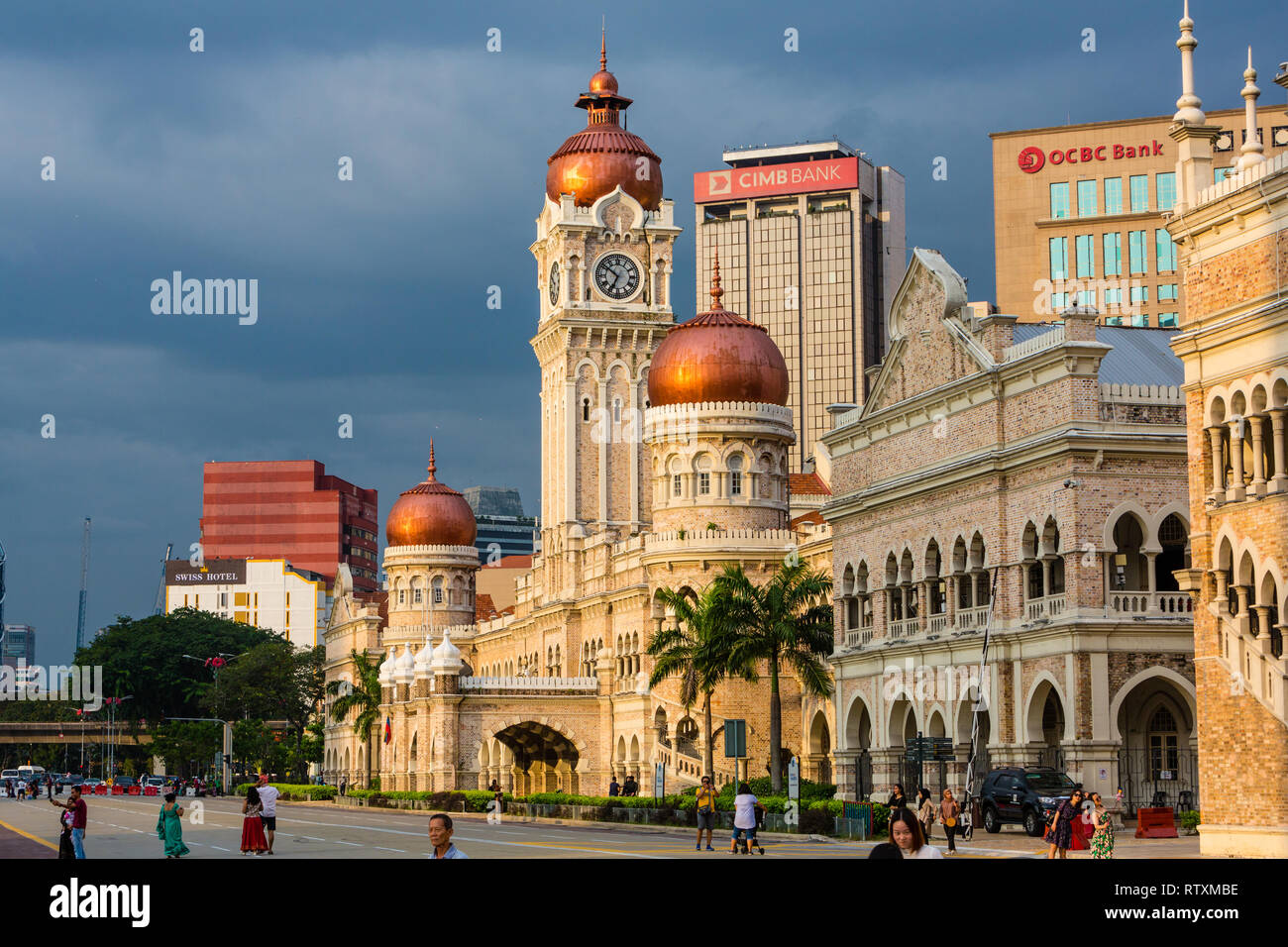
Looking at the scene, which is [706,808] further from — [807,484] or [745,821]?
[807,484]

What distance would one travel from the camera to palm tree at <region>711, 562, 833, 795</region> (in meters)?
60.8

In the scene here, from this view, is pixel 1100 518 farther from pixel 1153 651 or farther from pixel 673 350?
pixel 673 350

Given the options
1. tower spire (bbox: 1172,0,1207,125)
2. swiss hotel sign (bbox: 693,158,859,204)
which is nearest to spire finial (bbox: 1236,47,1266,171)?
tower spire (bbox: 1172,0,1207,125)

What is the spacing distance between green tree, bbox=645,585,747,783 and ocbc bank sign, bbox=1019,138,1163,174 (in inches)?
2331

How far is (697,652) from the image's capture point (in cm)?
6234

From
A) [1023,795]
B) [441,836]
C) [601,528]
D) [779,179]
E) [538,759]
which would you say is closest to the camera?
[441,836]

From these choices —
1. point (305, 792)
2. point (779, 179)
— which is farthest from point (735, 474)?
point (779, 179)

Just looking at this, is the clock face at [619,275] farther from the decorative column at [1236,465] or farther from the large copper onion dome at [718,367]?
the decorative column at [1236,465]

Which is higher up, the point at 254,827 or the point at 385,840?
the point at 254,827

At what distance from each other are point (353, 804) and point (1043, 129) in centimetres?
6121

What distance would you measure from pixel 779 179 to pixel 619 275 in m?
106

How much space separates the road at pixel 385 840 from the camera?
38094mm

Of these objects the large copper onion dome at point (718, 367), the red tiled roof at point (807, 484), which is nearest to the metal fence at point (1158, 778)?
the large copper onion dome at point (718, 367)

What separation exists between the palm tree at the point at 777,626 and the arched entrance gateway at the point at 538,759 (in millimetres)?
18949
